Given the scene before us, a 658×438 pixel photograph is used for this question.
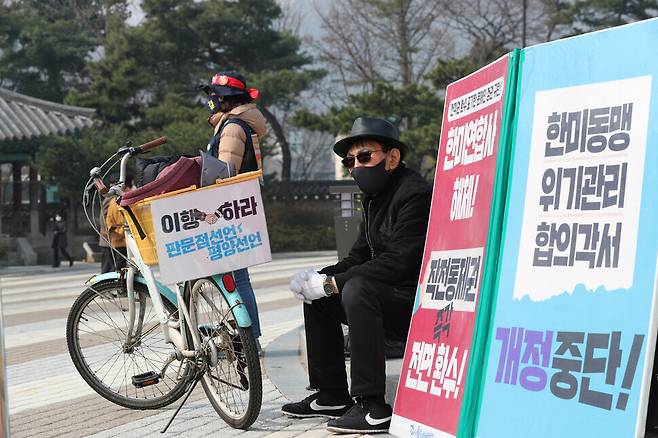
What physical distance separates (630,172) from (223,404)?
2509 millimetres

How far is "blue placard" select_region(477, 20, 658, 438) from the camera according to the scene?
336cm

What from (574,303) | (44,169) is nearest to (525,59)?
(574,303)

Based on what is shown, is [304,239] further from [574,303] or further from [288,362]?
[574,303]

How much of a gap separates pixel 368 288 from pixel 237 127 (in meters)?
2.21

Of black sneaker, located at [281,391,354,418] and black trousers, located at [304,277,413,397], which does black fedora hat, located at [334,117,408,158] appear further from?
black sneaker, located at [281,391,354,418]

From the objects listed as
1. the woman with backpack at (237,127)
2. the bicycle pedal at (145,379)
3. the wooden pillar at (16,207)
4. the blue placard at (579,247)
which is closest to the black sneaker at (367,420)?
the blue placard at (579,247)

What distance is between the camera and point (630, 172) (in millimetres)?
3471

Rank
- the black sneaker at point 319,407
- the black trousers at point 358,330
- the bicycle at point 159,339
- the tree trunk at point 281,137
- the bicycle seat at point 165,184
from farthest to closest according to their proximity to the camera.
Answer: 1. the tree trunk at point 281,137
2. the black sneaker at point 319,407
3. the bicycle seat at point 165,184
4. the bicycle at point 159,339
5. the black trousers at point 358,330

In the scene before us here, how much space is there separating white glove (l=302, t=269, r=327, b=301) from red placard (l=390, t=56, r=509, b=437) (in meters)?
0.54

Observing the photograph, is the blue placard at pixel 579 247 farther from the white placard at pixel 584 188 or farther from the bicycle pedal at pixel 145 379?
the bicycle pedal at pixel 145 379

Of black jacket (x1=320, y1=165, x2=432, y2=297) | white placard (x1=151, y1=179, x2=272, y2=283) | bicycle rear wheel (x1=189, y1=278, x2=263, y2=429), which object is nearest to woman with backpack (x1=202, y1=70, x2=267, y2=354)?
bicycle rear wheel (x1=189, y1=278, x2=263, y2=429)

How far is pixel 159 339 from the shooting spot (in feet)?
18.4

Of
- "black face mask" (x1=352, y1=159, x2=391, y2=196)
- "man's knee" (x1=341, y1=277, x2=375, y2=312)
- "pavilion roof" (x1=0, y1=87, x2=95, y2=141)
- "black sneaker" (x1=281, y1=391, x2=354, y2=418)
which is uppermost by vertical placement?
"pavilion roof" (x1=0, y1=87, x2=95, y2=141)

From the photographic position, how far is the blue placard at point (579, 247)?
3357 mm
